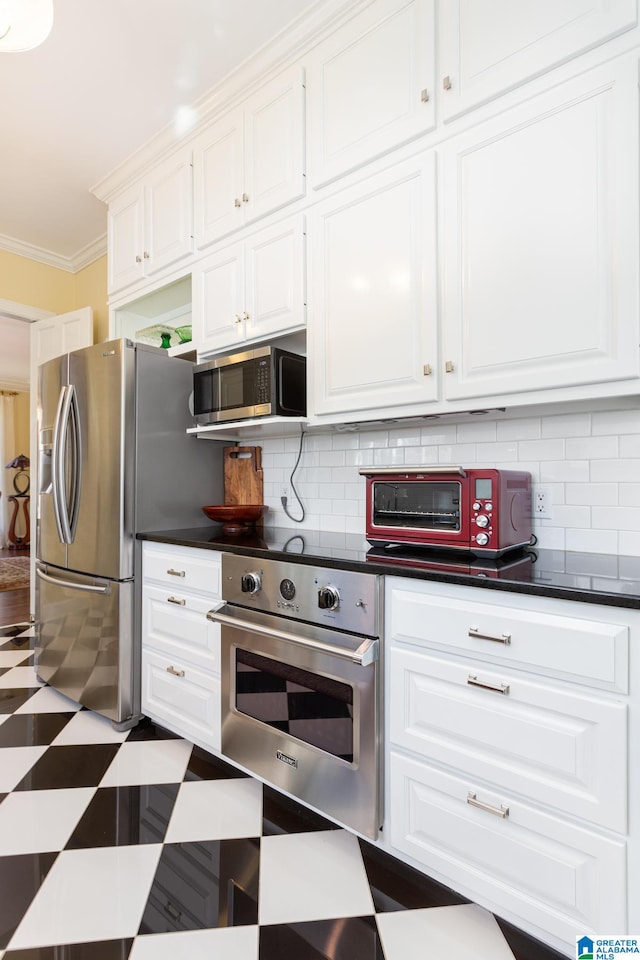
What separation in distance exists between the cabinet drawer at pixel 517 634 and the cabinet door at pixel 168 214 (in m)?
2.04

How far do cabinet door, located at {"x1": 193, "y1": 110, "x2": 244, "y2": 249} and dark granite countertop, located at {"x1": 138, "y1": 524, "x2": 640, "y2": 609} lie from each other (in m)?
1.43

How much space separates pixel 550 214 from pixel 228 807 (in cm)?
212

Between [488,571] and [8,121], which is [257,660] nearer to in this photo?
[488,571]

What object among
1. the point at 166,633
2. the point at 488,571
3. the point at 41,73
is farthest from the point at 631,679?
the point at 41,73

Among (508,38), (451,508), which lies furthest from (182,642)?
(508,38)

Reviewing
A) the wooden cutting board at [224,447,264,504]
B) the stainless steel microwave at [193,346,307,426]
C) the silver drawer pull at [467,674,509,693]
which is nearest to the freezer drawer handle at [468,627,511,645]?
the silver drawer pull at [467,674,509,693]

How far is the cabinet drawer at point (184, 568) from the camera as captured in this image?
1940mm

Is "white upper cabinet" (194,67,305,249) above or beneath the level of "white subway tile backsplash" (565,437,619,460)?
above

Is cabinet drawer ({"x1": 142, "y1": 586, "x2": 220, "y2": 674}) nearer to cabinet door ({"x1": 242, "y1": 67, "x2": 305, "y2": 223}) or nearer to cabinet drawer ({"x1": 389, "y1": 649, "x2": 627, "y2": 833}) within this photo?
cabinet drawer ({"x1": 389, "y1": 649, "x2": 627, "y2": 833})

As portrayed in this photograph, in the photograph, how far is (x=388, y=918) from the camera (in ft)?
4.18

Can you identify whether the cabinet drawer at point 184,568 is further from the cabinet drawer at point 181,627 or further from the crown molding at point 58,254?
the crown molding at point 58,254

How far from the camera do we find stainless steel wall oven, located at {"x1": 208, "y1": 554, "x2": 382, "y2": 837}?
1.45 meters

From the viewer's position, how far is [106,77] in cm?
224

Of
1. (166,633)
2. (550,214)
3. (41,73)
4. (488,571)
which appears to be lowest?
(166,633)
